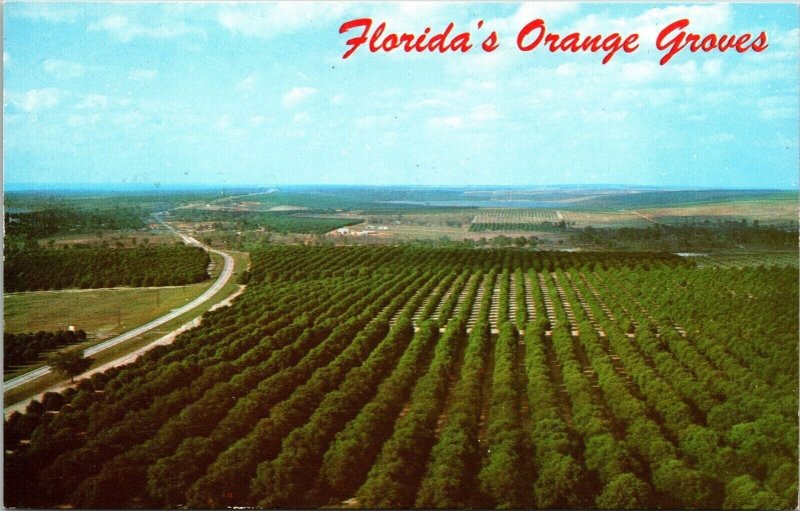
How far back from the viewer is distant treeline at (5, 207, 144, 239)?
1885 centimetres

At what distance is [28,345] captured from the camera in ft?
57.0

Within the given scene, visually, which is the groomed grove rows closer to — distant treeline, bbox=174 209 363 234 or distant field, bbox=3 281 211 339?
distant field, bbox=3 281 211 339

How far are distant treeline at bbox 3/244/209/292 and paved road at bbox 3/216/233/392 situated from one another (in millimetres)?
655

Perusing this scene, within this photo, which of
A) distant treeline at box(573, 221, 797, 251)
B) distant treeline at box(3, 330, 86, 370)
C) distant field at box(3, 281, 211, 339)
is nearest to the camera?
distant treeline at box(3, 330, 86, 370)

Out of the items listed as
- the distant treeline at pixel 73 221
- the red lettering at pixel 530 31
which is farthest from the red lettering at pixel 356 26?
the distant treeline at pixel 73 221

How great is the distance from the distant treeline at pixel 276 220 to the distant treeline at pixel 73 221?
7.30 ft

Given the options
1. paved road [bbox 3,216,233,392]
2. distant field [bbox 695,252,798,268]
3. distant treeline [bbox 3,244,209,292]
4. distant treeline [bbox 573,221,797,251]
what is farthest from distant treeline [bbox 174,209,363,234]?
distant field [bbox 695,252,798,268]

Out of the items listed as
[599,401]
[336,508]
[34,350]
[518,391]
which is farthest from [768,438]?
[34,350]

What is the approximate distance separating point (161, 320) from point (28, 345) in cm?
495

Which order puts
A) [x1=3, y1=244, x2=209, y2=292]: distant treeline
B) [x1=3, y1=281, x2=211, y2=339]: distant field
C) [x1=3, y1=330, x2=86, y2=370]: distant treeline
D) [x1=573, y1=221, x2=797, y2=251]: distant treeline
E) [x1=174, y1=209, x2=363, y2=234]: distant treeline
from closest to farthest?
[x1=3, y1=330, x2=86, y2=370]: distant treeline < [x1=3, y1=281, x2=211, y2=339]: distant field < [x1=3, y1=244, x2=209, y2=292]: distant treeline < [x1=573, y1=221, x2=797, y2=251]: distant treeline < [x1=174, y1=209, x2=363, y2=234]: distant treeline

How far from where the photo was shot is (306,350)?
21.4 metres

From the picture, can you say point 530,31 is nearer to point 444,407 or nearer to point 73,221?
point 444,407

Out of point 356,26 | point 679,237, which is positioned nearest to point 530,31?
point 356,26

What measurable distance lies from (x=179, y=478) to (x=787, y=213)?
16354 mm
